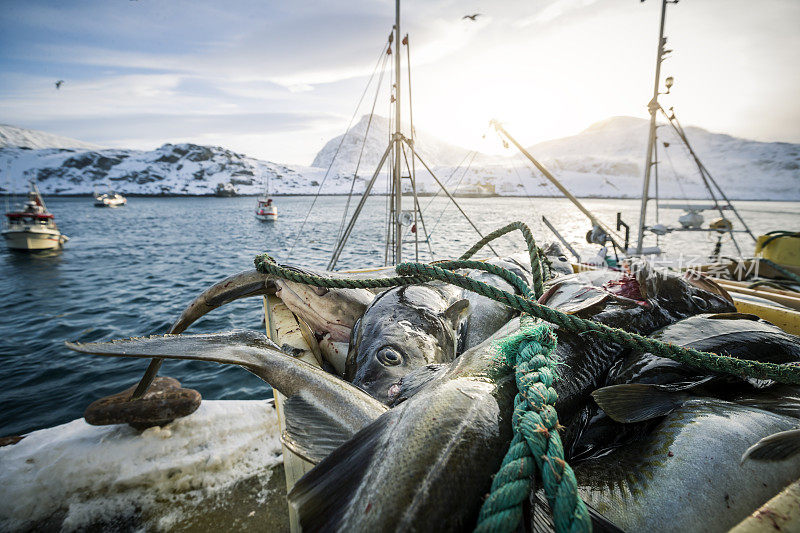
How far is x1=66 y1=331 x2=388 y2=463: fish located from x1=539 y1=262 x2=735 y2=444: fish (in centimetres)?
91

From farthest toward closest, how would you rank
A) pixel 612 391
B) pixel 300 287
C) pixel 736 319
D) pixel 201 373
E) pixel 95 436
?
pixel 201 373
pixel 300 287
pixel 95 436
pixel 736 319
pixel 612 391

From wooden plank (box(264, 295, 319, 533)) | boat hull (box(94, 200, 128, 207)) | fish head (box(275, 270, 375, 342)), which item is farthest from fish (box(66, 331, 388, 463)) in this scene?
boat hull (box(94, 200, 128, 207))

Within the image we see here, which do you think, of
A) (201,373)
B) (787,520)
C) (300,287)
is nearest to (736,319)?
(787,520)

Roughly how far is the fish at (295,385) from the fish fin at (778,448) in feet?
4.65

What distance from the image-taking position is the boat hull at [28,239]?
2134 centimetres

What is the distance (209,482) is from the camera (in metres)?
2.69

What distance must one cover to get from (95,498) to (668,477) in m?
3.48

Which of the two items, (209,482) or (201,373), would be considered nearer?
(209,482)

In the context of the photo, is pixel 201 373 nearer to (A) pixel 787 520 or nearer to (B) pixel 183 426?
(B) pixel 183 426

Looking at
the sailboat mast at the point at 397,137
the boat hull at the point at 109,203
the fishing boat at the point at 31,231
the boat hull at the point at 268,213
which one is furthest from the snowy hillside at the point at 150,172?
the sailboat mast at the point at 397,137

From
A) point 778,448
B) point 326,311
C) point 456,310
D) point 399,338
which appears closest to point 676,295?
point 778,448

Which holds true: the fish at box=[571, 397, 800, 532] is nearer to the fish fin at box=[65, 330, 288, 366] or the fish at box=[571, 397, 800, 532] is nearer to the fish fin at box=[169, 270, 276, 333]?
the fish fin at box=[65, 330, 288, 366]

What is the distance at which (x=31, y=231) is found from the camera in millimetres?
21578

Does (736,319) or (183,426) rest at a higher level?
(736,319)
